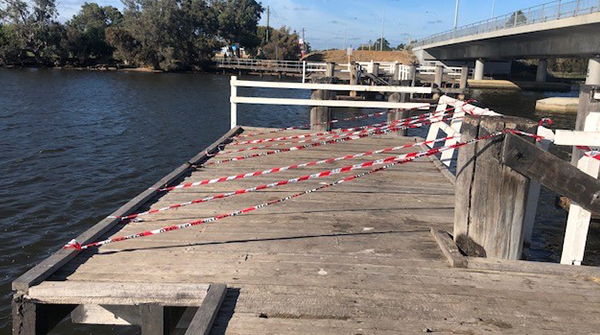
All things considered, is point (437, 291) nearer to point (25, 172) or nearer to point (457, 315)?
point (457, 315)

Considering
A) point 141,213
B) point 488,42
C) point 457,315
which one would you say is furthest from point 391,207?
point 488,42

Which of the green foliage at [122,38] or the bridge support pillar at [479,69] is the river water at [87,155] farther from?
the green foliage at [122,38]

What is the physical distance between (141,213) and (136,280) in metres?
1.59

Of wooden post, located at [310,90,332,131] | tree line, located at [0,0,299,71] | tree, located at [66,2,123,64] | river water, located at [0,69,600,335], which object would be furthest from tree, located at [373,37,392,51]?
wooden post, located at [310,90,332,131]

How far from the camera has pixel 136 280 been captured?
3691mm

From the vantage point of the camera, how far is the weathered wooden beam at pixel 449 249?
3.97 m

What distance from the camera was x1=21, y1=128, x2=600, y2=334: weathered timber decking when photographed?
320cm

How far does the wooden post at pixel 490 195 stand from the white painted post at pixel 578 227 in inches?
44.6

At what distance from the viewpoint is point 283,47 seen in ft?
323

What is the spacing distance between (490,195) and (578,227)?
60.2 inches

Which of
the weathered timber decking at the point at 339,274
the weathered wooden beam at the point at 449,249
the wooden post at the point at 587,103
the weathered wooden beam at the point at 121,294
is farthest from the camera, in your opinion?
the wooden post at the point at 587,103

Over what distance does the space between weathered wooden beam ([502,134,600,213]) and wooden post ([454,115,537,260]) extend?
86 millimetres

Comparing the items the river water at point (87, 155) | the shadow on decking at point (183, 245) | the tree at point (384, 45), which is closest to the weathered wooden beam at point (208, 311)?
the shadow on decking at point (183, 245)

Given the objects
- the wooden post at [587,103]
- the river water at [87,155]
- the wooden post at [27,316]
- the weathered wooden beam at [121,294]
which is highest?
the wooden post at [587,103]
